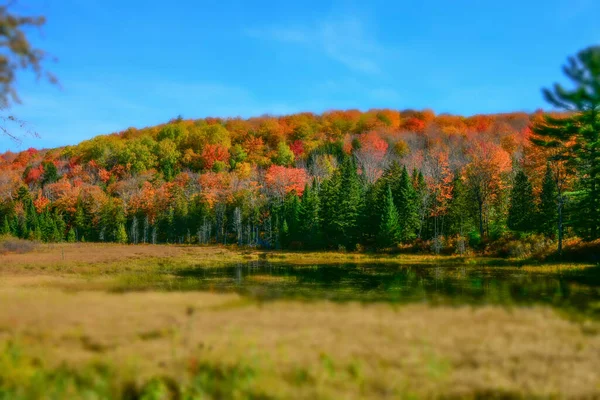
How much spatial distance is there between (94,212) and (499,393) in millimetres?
Answer: 94911

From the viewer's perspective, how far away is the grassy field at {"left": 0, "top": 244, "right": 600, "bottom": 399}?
6426mm

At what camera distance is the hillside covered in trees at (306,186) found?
44.4 metres

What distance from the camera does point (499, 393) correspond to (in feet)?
20.6

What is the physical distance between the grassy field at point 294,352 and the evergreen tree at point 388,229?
3455cm

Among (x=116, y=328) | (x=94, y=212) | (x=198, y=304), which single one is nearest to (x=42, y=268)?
(x=198, y=304)

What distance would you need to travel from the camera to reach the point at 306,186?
205 ft

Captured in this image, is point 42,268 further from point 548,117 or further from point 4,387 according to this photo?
point 548,117

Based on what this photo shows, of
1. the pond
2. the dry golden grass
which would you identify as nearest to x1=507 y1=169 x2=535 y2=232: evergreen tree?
the pond

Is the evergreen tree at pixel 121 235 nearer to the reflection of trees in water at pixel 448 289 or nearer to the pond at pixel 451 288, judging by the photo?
the pond at pixel 451 288

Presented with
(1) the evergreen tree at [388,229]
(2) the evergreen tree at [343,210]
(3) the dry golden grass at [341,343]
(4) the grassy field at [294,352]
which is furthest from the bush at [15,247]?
(4) the grassy field at [294,352]

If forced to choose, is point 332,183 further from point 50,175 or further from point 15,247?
point 50,175

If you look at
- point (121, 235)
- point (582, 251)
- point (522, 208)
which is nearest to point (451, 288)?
point (582, 251)

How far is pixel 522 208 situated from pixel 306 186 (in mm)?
30651

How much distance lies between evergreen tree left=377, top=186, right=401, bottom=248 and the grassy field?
34546mm
